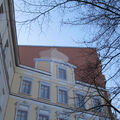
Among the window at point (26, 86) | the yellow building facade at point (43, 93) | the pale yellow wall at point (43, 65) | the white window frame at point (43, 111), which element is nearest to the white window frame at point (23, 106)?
the yellow building facade at point (43, 93)

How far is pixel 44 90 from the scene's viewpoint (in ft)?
59.0

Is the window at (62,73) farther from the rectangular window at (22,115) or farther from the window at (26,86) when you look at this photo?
the rectangular window at (22,115)

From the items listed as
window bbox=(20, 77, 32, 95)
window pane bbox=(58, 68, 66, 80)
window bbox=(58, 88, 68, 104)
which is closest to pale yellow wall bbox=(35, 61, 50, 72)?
window pane bbox=(58, 68, 66, 80)

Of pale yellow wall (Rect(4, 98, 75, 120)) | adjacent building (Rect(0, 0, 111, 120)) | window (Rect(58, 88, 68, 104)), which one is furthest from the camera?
window (Rect(58, 88, 68, 104))

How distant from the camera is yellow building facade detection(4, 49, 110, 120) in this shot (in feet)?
51.1

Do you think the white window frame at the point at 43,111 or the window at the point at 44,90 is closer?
the white window frame at the point at 43,111

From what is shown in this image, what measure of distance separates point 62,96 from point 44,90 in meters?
2.03

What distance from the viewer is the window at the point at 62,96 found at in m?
18.1

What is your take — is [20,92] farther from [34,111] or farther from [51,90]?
[51,90]

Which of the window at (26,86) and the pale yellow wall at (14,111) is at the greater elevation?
the window at (26,86)

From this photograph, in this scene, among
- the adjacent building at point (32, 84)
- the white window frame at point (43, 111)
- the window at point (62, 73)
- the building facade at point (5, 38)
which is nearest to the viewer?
the building facade at point (5, 38)

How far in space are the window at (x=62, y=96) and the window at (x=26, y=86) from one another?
10.4 ft

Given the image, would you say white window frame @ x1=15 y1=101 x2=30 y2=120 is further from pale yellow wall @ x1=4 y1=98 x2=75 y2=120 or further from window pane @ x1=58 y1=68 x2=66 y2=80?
window pane @ x1=58 y1=68 x2=66 y2=80

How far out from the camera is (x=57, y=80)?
19.3 meters
